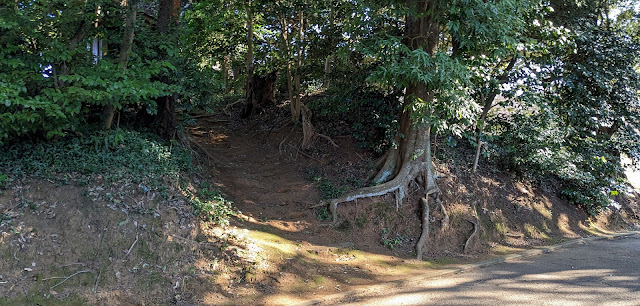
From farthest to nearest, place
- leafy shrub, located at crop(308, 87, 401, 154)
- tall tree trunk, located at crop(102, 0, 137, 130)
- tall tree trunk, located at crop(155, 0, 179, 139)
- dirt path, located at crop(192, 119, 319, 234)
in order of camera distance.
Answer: leafy shrub, located at crop(308, 87, 401, 154) < tall tree trunk, located at crop(155, 0, 179, 139) < dirt path, located at crop(192, 119, 319, 234) < tall tree trunk, located at crop(102, 0, 137, 130)

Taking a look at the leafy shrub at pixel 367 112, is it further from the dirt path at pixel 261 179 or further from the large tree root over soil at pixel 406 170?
the dirt path at pixel 261 179

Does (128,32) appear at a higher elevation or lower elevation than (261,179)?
higher

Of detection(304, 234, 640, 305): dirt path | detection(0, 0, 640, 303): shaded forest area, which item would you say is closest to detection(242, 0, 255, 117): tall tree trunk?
detection(0, 0, 640, 303): shaded forest area

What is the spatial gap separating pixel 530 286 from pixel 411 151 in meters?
4.19

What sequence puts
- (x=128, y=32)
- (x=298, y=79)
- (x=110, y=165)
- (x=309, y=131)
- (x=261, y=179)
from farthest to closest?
1. (x=298, y=79)
2. (x=309, y=131)
3. (x=261, y=179)
4. (x=128, y=32)
5. (x=110, y=165)

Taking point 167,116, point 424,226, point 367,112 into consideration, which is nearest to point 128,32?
point 167,116

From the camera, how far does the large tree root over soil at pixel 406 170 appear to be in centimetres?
995

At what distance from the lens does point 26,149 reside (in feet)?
23.2

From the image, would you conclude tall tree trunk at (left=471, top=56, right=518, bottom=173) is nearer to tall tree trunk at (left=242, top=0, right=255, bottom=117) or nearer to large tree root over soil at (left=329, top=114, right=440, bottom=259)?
large tree root over soil at (left=329, top=114, right=440, bottom=259)

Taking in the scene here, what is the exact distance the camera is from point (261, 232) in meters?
8.21

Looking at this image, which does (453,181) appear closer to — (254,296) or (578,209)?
(578,209)

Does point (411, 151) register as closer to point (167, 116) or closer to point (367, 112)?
point (367, 112)

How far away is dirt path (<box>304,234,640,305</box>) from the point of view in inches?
252

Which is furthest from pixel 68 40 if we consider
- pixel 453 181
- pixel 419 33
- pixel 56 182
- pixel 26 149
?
pixel 453 181
